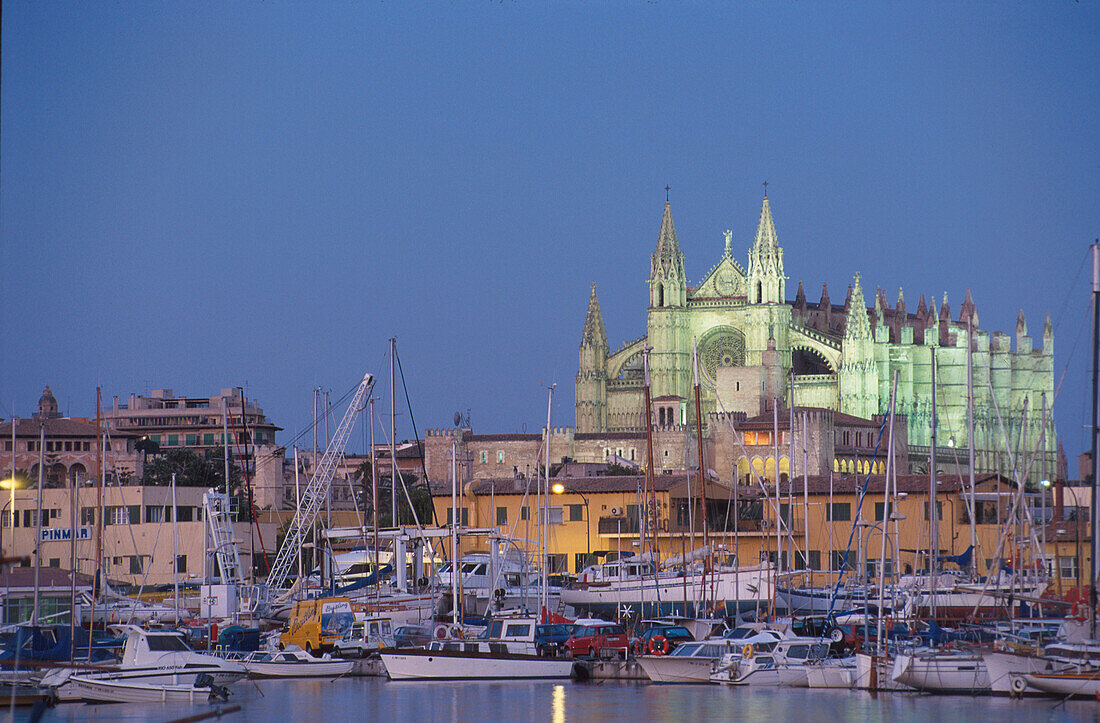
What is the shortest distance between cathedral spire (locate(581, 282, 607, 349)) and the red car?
3934 inches

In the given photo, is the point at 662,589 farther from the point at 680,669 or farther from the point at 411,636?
the point at 680,669

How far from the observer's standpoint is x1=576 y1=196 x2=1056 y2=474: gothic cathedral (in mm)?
132500

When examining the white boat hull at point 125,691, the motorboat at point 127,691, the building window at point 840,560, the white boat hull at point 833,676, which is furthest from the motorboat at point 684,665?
the building window at point 840,560

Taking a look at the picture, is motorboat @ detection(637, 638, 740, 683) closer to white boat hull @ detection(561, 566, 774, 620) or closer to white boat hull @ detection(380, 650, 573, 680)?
white boat hull @ detection(380, 650, 573, 680)

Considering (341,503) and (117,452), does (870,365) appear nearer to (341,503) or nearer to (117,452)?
(341,503)

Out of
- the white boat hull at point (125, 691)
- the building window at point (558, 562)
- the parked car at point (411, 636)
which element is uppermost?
the building window at point (558, 562)

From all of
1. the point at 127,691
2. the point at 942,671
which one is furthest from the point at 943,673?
the point at 127,691

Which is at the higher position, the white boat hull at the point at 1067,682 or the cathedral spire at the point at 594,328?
the cathedral spire at the point at 594,328

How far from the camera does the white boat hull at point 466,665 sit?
130 feet

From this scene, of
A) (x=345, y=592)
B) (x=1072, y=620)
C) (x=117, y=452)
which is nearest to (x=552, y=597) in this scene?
(x=345, y=592)

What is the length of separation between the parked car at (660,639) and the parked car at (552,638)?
1.64 meters

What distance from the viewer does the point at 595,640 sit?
139 ft

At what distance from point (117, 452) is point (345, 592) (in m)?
57.2

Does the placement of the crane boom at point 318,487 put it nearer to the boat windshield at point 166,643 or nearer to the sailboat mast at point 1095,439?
the boat windshield at point 166,643
